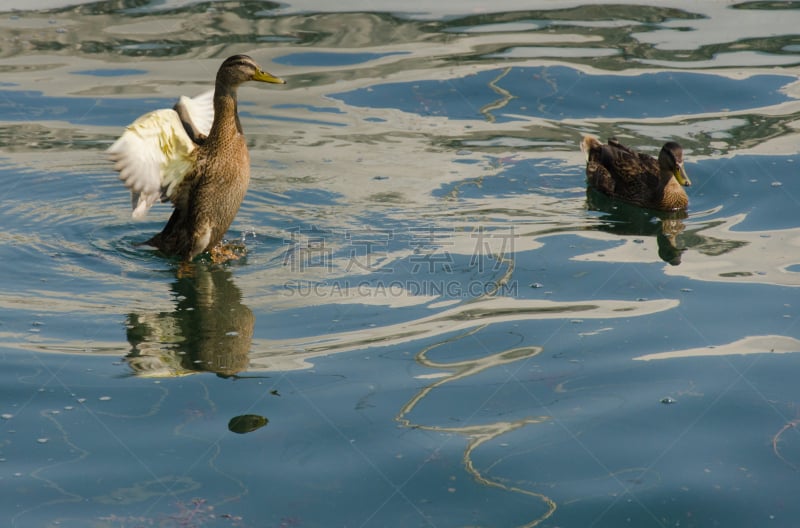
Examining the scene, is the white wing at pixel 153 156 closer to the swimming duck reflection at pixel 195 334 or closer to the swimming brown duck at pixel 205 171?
the swimming brown duck at pixel 205 171

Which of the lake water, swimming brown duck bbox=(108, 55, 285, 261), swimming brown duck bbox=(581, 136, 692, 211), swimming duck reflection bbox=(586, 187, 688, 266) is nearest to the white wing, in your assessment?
swimming brown duck bbox=(108, 55, 285, 261)

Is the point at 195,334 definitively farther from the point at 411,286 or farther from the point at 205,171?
the point at 205,171

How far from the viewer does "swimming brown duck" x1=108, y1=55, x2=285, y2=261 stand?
7656 mm

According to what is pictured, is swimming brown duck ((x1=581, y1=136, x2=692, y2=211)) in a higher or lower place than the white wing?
lower

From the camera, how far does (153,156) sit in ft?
24.1

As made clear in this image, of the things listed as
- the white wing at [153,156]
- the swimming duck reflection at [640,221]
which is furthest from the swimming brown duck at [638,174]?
the white wing at [153,156]

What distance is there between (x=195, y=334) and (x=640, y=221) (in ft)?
12.8

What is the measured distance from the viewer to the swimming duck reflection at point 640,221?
8148 mm

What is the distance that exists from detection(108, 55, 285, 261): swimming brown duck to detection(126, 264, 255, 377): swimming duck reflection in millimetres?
534

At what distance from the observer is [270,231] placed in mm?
8383

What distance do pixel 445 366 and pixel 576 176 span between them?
3.80m

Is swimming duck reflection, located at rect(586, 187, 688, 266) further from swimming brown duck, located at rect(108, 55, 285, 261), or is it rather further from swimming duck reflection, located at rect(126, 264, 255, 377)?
swimming duck reflection, located at rect(126, 264, 255, 377)

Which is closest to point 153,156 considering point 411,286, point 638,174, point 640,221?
point 411,286

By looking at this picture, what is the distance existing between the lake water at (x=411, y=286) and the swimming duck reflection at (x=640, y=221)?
0.13ft
